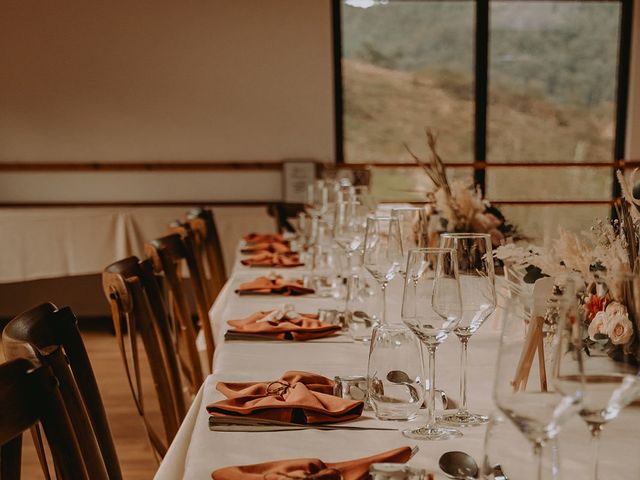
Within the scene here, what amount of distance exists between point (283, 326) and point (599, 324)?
0.77 meters

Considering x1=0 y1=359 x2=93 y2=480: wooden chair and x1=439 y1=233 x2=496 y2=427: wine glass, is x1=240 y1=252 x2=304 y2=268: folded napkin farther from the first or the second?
x1=0 y1=359 x2=93 y2=480: wooden chair

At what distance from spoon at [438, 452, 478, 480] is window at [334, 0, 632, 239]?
5.21 metres

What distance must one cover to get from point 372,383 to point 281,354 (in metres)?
0.46

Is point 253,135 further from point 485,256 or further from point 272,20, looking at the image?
point 485,256

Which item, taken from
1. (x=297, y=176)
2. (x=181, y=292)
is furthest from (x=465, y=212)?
(x=297, y=176)

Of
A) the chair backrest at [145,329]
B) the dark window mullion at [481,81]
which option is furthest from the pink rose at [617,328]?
the dark window mullion at [481,81]

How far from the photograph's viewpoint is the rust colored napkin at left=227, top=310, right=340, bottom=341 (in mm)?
1685

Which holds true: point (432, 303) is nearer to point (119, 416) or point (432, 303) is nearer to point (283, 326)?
point (283, 326)

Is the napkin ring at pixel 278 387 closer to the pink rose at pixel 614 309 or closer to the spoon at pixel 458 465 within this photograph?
the spoon at pixel 458 465

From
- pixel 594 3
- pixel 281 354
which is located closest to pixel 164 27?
pixel 594 3

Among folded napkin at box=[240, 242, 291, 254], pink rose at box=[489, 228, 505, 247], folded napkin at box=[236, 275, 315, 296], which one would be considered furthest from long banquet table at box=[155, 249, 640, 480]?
folded napkin at box=[240, 242, 291, 254]

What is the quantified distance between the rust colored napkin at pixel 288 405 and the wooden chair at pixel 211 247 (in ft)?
7.05

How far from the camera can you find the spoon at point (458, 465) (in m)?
0.93

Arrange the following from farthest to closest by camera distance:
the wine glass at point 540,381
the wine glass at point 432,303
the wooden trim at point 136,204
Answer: the wooden trim at point 136,204 → the wine glass at point 432,303 → the wine glass at point 540,381
